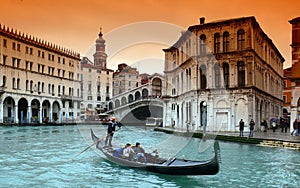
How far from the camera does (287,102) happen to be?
46031 mm

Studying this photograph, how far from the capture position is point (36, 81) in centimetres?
4341

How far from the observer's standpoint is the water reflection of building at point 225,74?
23500 millimetres

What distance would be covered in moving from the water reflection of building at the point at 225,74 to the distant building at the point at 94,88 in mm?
28471

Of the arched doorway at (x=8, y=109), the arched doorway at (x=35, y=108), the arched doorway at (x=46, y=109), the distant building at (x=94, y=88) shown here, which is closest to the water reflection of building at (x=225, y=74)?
the arched doorway at (x=8, y=109)

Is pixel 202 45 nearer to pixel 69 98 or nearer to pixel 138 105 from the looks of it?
pixel 138 105

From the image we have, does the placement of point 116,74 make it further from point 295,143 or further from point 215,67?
point 295,143

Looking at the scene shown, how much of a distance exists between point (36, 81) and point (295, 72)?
104ft

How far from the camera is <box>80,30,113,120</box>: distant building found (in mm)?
54156

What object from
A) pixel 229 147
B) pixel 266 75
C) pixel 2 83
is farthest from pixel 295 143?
pixel 2 83

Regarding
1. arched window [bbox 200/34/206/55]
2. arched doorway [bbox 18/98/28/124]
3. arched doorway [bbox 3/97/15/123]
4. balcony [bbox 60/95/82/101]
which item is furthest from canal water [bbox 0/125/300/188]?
balcony [bbox 60/95/82/101]

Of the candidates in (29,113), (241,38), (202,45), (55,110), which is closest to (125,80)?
(55,110)

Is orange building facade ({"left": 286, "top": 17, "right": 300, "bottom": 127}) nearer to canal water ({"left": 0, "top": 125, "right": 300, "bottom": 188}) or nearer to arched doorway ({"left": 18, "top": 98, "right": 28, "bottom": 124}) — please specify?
canal water ({"left": 0, "top": 125, "right": 300, "bottom": 188})

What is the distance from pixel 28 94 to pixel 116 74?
2152 centimetres

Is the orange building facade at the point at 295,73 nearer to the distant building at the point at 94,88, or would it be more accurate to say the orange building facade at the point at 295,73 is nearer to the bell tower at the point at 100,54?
the distant building at the point at 94,88
